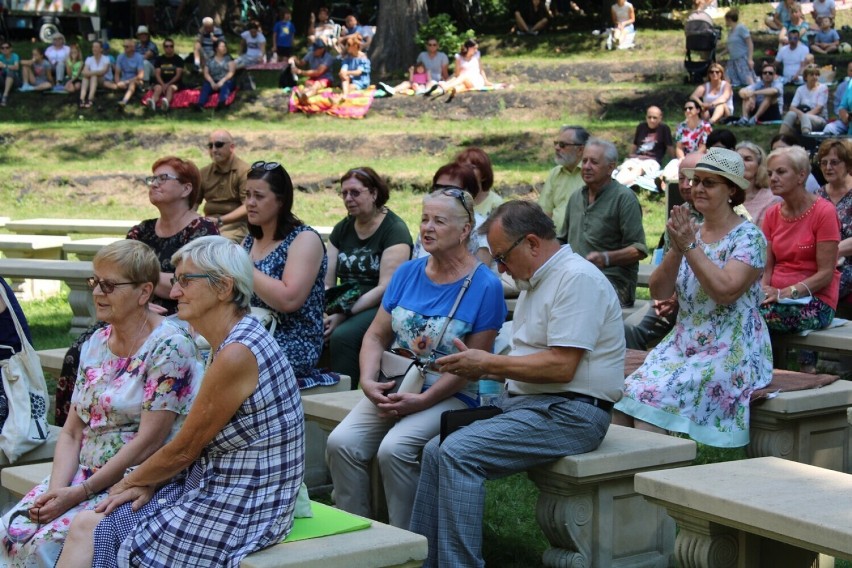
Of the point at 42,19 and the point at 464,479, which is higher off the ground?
the point at 42,19

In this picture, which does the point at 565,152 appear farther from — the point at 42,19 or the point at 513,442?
the point at 42,19

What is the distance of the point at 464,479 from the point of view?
4074 mm

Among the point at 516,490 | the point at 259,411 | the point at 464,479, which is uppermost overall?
the point at 259,411

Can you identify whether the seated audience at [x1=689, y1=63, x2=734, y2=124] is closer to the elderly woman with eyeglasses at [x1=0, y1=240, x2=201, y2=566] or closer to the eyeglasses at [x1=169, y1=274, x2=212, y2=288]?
the elderly woman with eyeglasses at [x1=0, y1=240, x2=201, y2=566]

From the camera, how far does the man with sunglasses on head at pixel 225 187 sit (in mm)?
8766

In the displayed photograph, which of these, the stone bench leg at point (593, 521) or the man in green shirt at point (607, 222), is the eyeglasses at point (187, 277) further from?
the man in green shirt at point (607, 222)

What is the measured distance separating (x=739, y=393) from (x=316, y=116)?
51.9ft

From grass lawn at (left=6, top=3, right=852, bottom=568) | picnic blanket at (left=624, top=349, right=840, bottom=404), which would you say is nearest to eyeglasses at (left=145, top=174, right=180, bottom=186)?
picnic blanket at (left=624, top=349, right=840, bottom=404)

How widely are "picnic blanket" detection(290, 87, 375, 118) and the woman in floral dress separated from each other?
15.3 m

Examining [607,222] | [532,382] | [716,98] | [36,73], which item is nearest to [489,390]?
[532,382]

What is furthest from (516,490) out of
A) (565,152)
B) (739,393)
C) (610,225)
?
(565,152)

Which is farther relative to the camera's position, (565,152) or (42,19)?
(42,19)

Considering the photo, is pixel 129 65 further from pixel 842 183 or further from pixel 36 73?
pixel 842 183

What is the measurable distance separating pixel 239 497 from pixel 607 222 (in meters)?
3.81
